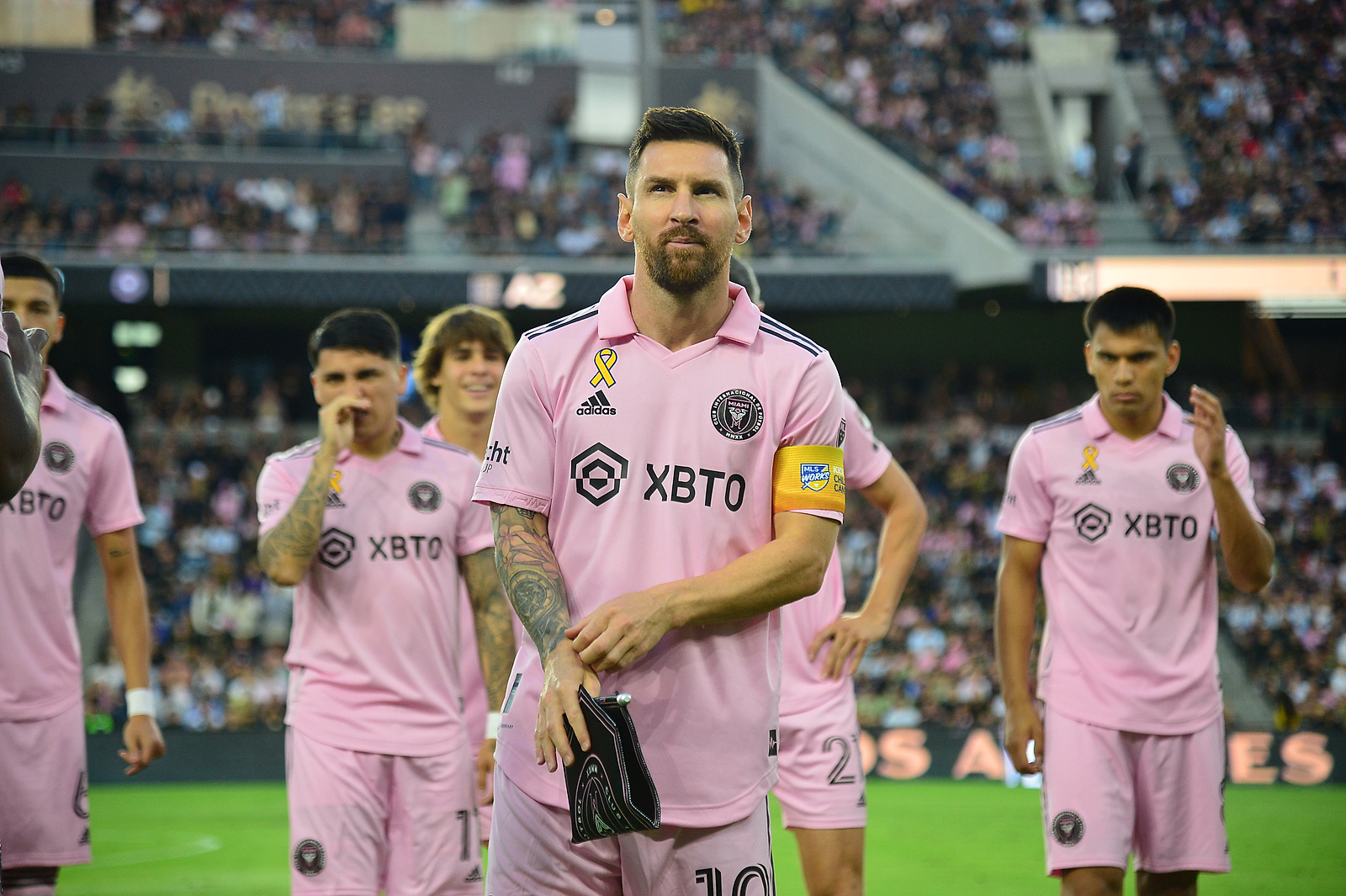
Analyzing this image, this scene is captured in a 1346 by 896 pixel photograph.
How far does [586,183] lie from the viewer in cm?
2894

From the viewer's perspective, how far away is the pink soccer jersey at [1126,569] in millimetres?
5312

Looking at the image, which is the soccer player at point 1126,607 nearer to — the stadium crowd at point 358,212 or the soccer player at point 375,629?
the soccer player at point 375,629

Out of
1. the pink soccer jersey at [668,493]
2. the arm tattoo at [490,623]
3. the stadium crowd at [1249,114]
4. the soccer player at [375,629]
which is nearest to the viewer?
the pink soccer jersey at [668,493]

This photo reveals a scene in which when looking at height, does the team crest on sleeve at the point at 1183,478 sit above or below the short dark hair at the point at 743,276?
below

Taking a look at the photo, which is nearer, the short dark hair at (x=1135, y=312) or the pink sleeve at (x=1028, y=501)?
the short dark hair at (x=1135, y=312)

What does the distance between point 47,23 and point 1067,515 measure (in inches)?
1148

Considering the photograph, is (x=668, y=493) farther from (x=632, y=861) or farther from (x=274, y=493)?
(x=274, y=493)

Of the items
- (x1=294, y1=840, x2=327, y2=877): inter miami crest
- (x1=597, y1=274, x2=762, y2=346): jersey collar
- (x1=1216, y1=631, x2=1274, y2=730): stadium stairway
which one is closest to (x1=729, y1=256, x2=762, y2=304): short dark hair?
(x1=597, y1=274, x2=762, y2=346): jersey collar

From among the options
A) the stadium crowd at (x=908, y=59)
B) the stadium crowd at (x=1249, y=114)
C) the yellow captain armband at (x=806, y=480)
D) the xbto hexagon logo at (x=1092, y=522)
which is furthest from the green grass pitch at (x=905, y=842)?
the stadium crowd at (x=908, y=59)

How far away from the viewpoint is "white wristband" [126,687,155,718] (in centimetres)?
538

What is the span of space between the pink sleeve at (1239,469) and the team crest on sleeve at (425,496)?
2.92 metres

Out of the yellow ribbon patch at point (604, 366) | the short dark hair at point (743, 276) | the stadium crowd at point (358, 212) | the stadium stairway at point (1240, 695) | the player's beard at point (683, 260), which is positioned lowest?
the stadium stairway at point (1240, 695)

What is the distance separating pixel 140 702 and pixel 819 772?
263 centimetres

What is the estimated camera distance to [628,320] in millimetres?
3459
